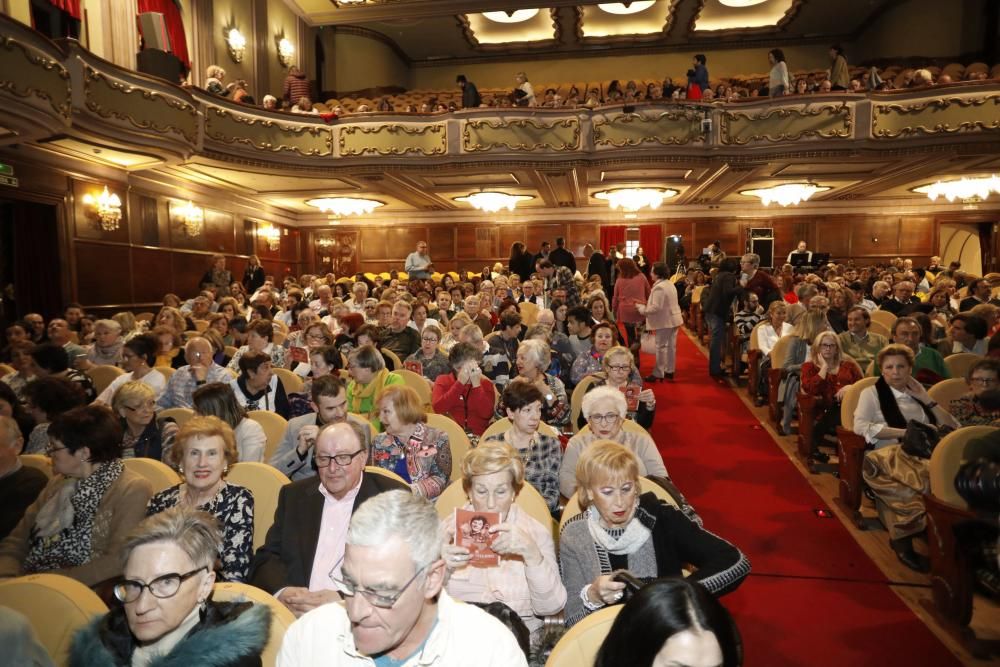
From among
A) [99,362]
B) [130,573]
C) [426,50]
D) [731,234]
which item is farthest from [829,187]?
[130,573]

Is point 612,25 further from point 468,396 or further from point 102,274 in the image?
point 468,396

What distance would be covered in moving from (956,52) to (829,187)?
4.11 m

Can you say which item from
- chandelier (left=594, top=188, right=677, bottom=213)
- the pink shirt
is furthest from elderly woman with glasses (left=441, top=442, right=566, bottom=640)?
chandelier (left=594, top=188, right=677, bottom=213)

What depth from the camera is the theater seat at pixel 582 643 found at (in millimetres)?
1334

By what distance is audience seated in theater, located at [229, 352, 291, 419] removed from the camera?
353 cm

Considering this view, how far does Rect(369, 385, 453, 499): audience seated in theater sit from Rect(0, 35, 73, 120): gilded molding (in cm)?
550

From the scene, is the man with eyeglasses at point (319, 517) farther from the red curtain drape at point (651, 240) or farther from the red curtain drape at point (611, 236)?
the red curtain drape at point (651, 240)

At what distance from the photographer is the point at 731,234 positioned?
15445mm

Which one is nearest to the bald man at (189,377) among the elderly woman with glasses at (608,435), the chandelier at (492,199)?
the elderly woman with glasses at (608,435)

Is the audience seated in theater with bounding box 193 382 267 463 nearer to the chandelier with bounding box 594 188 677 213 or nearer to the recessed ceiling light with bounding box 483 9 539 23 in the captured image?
the chandelier with bounding box 594 188 677 213

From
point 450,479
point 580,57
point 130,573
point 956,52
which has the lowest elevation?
point 450,479

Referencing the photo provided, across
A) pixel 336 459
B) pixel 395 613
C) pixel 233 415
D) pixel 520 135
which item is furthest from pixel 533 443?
pixel 520 135

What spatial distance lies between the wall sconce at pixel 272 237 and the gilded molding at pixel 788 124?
35.5 ft

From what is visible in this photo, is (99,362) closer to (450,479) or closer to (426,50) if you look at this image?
(450,479)
